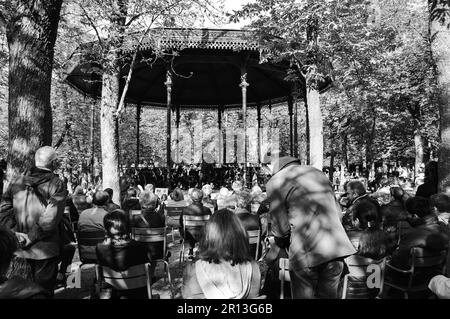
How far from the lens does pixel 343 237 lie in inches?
111

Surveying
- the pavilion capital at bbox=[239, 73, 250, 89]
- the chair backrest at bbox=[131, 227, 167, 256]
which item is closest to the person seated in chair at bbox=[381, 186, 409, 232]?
the chair backrest at bbox=[131, 227, 167, 256]

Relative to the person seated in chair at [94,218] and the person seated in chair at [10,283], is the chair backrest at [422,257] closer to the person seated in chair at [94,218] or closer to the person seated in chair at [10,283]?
the person seated in chair at [10,283]

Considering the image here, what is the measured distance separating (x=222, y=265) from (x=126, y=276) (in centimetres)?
124

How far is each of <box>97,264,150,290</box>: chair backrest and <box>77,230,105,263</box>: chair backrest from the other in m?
1.55

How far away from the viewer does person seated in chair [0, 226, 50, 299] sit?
179 cm

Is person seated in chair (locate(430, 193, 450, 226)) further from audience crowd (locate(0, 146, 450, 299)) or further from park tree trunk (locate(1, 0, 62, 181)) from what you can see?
park tree trunk (locate(1, 0, 62, 181))

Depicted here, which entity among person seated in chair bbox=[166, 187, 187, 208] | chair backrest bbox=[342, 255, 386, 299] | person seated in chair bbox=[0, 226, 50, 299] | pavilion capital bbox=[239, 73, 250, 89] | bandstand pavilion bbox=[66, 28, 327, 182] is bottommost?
chair backrest bbox=[342, 255, 386, 299]

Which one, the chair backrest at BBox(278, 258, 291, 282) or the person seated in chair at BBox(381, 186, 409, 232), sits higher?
the person seated in chair at BBox(381, 186, 409, 232)

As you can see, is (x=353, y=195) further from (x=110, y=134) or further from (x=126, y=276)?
(x=110, y=134)

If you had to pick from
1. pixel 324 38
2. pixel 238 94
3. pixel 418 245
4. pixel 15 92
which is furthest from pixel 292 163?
pixel 238 94

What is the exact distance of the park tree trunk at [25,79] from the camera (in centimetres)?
380

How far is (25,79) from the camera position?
3.81m
